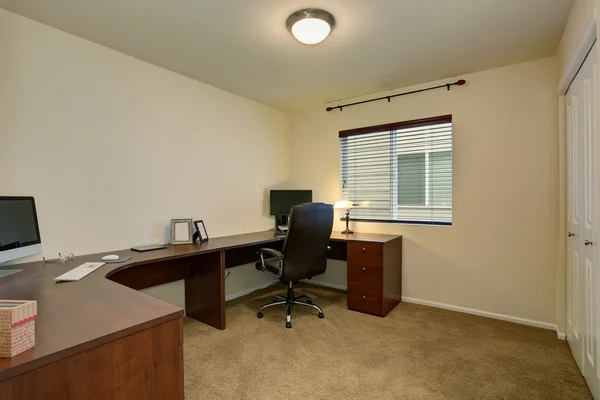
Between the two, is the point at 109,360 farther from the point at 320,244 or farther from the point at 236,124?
the point at 236,124

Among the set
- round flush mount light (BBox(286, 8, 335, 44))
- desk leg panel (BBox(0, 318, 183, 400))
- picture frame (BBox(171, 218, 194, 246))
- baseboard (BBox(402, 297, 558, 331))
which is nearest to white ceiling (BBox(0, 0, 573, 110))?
round flush mount light (BBox(286, 8, 335, 44))

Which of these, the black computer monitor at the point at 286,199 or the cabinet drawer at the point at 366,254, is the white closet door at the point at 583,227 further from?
the black computer monitor at the point at 286,199

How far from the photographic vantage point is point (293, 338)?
8.48 feet

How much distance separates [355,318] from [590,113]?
7.64ft

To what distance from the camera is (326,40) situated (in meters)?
2.41

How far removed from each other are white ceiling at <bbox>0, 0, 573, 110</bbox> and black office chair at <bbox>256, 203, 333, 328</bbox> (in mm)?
1338

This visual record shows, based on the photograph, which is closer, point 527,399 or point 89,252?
point 527,399

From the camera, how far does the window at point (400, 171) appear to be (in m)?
3.28

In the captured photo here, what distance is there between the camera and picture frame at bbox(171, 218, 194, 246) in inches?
114

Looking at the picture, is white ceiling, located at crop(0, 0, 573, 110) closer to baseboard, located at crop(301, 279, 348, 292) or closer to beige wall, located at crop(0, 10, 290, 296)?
beige wall, located at crop(0, 10, 290, 296)

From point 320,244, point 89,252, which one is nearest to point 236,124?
point 320,244

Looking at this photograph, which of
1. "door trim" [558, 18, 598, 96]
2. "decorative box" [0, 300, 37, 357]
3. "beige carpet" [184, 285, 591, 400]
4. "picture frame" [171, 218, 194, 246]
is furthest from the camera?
"picture frame" [171, 218, 194, 246]

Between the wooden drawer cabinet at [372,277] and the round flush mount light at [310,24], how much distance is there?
6.27 feet

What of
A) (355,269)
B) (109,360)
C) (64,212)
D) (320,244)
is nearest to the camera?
(109,360)
